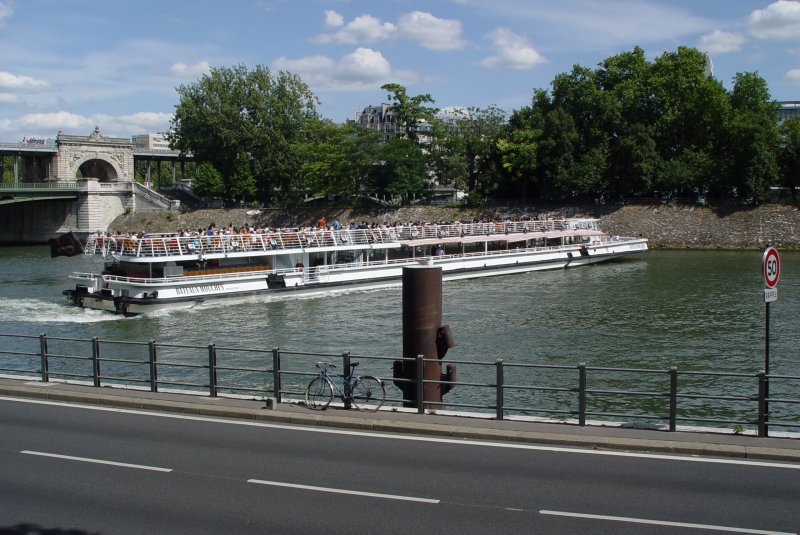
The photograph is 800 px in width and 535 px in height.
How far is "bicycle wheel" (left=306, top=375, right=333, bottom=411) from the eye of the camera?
1518 centimetres

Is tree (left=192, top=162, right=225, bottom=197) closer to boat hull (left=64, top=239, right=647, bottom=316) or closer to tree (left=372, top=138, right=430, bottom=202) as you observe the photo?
tree (left=372, top=138, right=430, bottom=202)

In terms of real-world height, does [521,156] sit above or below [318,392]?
above

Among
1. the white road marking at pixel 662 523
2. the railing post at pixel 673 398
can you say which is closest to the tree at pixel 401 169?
the railing post at pixel 673 398

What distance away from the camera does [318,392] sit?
15602 mm

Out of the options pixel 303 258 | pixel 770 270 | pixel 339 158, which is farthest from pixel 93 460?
pixel 339 158

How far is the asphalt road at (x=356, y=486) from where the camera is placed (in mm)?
9484

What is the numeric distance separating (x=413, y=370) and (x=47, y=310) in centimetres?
2994

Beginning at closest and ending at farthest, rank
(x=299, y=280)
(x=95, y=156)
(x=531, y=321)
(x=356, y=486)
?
(x=356, y=486)
(x=531, y=321)
(x=299, y=280)
(x=95, y=156)

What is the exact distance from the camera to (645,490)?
34.8 feet

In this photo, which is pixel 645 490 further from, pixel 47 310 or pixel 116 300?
pixel 47 310

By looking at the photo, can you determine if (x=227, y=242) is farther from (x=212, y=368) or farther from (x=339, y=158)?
(x=339, y=158)

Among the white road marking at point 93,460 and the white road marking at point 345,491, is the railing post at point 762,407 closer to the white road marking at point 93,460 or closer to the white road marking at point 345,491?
the white road marking at point 345,491

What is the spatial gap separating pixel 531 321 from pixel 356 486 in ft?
87.5

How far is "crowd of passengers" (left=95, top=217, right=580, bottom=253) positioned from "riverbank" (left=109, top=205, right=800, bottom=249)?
17117 mm
